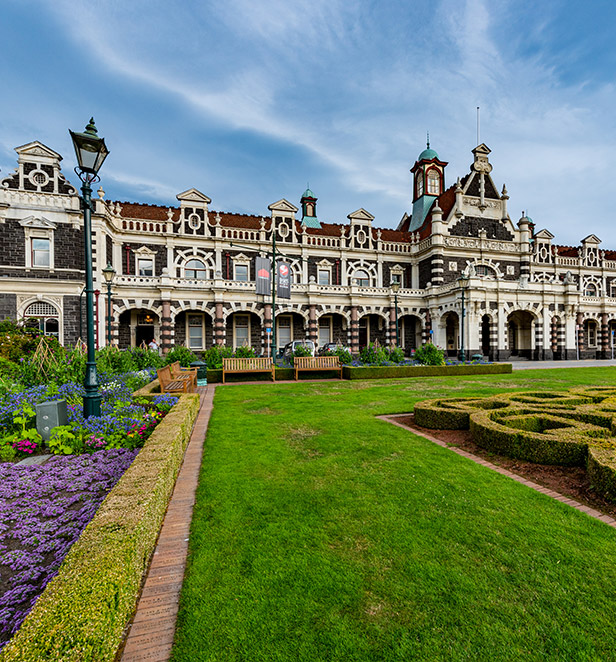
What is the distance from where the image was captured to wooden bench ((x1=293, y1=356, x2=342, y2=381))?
17.0 meters

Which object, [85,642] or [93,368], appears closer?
[85,642]

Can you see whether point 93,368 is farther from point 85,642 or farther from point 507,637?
point 507,637

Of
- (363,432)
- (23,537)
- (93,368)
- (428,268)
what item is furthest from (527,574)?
(428,268)

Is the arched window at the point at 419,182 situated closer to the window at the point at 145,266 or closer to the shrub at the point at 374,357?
the shrub at the point at 374,357

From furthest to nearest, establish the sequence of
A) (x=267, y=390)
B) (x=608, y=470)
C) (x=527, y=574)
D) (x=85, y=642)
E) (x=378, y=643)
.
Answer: (x=267, y=390), (x=608, y=470), (x=527, y=574), (x=378, y=643), (x=85, y=642)

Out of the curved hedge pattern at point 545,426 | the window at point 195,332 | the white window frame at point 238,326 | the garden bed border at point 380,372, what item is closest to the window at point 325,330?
the white window frame at point 238,326

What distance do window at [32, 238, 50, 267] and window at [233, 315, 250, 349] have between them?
13.8 metres

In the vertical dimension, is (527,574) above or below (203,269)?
below

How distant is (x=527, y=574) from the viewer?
2.83 m

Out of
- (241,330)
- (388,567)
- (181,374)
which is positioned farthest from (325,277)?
(388,567)

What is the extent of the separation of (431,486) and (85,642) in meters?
3.81

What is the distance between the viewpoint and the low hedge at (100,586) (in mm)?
1694

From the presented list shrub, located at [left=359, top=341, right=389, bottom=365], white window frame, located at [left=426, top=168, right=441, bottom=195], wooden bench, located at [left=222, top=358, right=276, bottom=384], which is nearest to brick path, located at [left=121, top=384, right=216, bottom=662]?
wooden bench, located at [left=222, top=358, right=276, bottom=384]

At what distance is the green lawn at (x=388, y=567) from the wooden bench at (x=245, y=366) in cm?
1123
